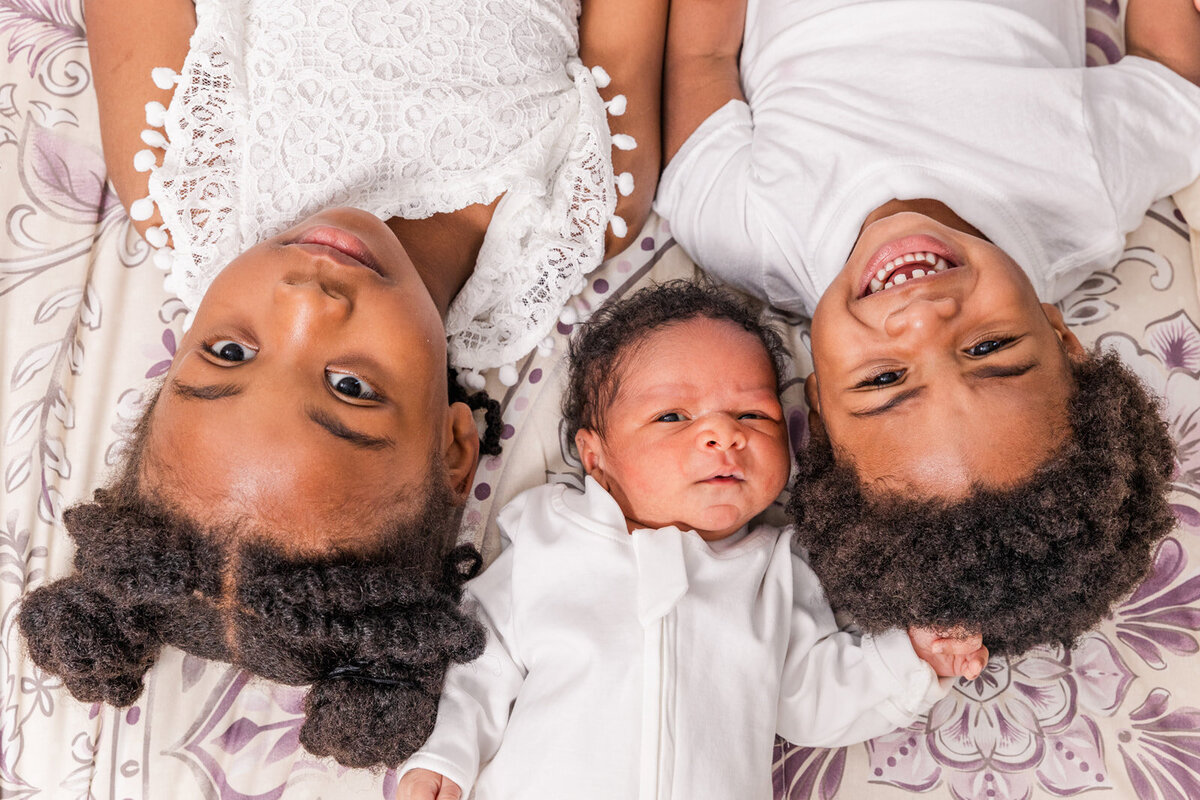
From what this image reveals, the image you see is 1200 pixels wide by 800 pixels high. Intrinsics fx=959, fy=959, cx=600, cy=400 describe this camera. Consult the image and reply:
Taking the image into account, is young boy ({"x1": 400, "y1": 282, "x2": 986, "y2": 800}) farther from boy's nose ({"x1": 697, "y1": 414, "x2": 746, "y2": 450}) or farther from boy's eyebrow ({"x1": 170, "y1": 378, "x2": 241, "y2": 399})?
boy's eyebrow ({"x1": 170, "y1": 378, "x2": 241, "y2": 399})

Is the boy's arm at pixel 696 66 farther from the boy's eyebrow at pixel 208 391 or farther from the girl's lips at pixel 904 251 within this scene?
the boy's eyebrow at pixel 208 391

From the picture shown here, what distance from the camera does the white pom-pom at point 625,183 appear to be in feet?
4.55

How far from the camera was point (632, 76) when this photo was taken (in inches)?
57.4

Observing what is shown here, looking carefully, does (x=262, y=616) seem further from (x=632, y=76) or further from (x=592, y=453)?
(x=632, y=76)

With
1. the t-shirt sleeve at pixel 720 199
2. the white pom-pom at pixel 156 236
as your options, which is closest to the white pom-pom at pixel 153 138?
the white pom-pom at pixel 156 236

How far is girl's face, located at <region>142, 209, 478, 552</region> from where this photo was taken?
3.34 feet

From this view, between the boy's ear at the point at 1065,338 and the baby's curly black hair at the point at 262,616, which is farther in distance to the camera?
the boy's ear at the point at 1065,338

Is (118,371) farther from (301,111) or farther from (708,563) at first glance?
(708,563)

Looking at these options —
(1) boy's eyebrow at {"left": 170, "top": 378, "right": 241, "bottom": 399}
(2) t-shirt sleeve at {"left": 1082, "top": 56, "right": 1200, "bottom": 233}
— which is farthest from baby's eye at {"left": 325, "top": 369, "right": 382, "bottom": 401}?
(2) t-shirt sleeve at {"left": 1082, "top": 56, "right": 1200, "bottom": 233}

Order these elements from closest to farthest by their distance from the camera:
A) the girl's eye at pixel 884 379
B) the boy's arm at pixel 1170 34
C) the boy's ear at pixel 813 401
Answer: the girl's eye at pixel 884 379, the boy's ear at pixel 813 401, the boy's arm at pixel 1170 34

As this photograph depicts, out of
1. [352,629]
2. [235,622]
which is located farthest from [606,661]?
[235,622]

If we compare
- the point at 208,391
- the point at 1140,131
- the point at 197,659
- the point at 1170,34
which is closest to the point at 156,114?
the point at 208,391

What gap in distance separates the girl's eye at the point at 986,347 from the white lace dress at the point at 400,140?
0.53 meters

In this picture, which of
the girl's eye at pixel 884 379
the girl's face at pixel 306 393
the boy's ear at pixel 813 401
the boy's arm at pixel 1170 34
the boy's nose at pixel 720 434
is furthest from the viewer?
the boy's arm at pixel 1170 34
